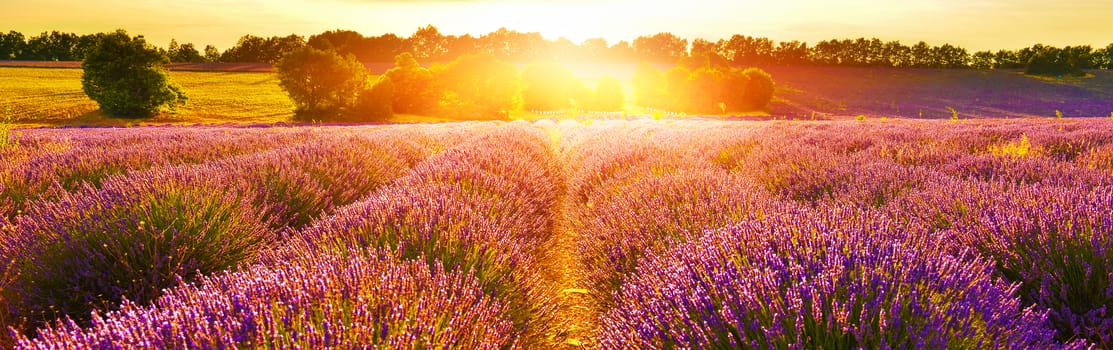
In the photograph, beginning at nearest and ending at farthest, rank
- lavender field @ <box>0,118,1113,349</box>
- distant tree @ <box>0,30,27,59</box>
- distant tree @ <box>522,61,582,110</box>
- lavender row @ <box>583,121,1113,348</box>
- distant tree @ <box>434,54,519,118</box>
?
lavender field @ <box>0,118,1113,349</box>
lavender row @ <box>583,121,1113,348</box>
distant tree @ <box>434,54,519,118</box>
distant tree @ <box>522,61,582,110</box>
distant tree @ <box>0,30,27,59</box>

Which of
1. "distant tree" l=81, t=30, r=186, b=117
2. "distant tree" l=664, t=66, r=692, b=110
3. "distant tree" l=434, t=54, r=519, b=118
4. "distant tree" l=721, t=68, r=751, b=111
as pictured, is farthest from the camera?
"distant tree" l=664, t=66, r=692, b=110

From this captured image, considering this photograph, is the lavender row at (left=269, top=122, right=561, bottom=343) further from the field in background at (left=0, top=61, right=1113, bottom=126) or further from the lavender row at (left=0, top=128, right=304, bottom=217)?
the field in background at (left=0, top=61, right=1113, bottom=126)

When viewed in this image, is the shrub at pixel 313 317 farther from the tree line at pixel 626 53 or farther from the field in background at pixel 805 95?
the tree line at pixel 626 53

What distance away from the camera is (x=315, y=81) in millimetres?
39719

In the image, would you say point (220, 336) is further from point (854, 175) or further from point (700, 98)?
point (700, 98)

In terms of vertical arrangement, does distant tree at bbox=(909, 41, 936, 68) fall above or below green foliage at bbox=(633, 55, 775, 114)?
above

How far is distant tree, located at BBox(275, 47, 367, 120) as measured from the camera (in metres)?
39.0

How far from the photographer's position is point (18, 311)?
6.88 ft

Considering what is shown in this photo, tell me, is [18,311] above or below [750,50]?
below

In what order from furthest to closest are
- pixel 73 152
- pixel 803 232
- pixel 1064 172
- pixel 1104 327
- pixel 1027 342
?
pixel 73 152 < pixel 1064 172 < pixel 803 232 < pixel 1104 327 < pixel 1027 342

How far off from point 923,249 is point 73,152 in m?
6.78

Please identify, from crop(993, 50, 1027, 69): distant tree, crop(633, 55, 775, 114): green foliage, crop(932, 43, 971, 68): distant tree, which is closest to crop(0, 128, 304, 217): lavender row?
crop(633, 55, 775, 114): green foliage

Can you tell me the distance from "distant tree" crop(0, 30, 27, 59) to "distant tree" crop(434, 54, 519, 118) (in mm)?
69900

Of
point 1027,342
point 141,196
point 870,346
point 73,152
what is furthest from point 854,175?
point 73,152
